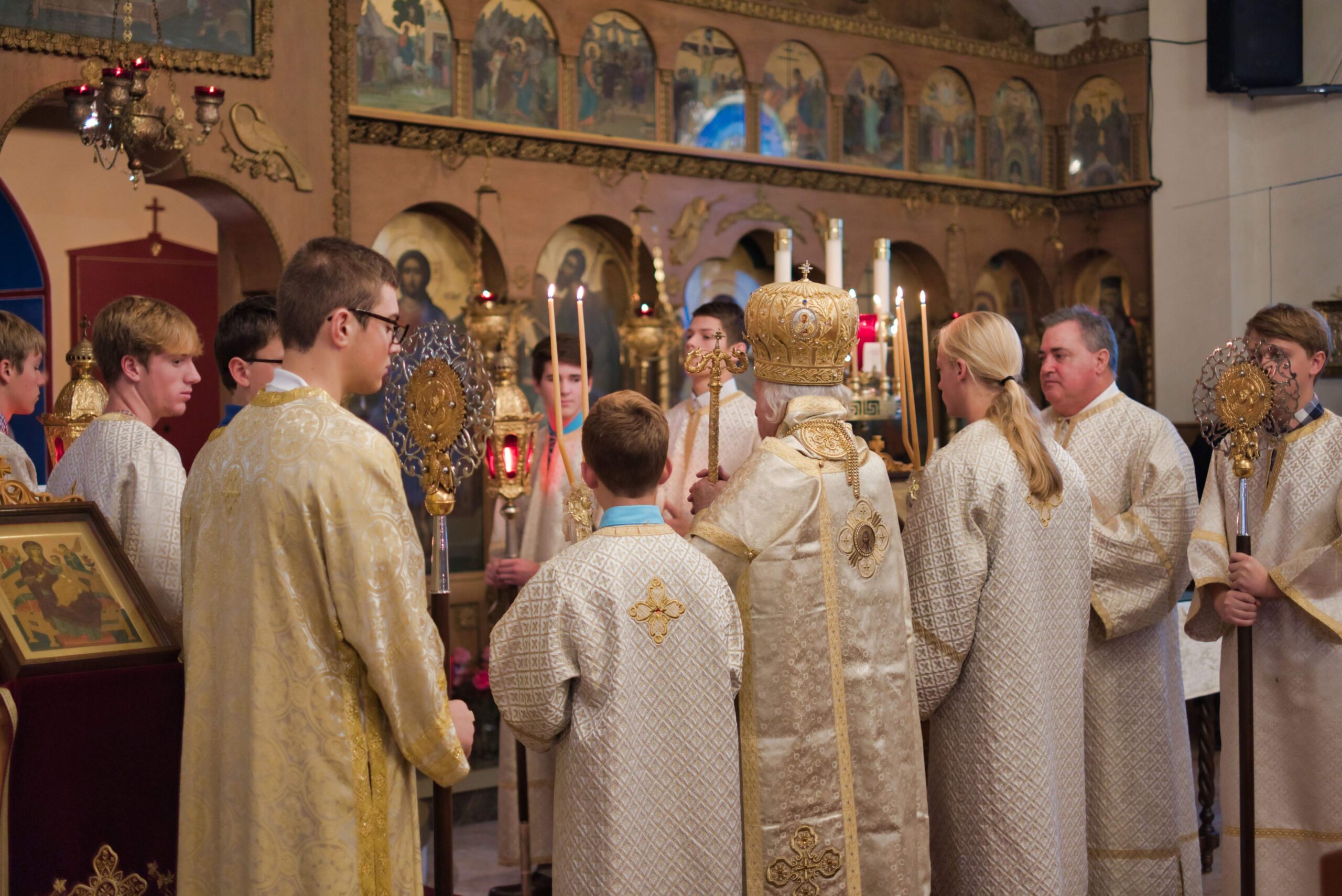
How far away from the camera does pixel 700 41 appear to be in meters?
8.41

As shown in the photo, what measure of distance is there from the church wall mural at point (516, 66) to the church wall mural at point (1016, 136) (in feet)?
12.0

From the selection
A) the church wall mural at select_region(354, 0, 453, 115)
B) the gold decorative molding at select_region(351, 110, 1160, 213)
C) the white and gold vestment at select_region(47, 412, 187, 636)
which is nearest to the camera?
the white and gold vestment at select_region(47, 412, 187, 636)

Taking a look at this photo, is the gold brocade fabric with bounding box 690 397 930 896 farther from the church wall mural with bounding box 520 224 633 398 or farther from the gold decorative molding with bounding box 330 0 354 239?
the church wall mural with bounding box 520 224 633 398

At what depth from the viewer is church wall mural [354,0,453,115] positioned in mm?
7125

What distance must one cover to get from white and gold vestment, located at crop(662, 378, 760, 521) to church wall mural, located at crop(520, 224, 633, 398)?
289 centimetres

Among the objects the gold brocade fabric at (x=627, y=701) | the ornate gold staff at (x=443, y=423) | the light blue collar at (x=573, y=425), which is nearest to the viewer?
the ornate gold staff at (x=443, y=423)

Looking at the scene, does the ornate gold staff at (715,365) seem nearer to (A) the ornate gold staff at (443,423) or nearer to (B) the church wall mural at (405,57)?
(A) the ornate gold staff at (443,423)

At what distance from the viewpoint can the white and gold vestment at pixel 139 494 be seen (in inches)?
119

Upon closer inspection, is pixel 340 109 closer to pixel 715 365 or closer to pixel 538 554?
pixel 538 554

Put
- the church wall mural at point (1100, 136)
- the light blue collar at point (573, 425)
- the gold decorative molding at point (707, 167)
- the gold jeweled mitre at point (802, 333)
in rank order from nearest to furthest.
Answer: the gold jeweled mitre at point (802, 333)
the light blue collar at point (573, 425)
the gold decorative molding at point (707, 167)
the church wall mural at point (1100, 136)

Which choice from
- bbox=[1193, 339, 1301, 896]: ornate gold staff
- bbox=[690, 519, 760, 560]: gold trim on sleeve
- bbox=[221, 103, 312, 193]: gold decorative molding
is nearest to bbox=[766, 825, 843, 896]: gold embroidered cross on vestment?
bbox=[690, 519, 760, 560]: gold trim on sleeve

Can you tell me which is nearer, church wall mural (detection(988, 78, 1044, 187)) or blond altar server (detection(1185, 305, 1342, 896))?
blond altar server (detection(1185, 305, 1342, 896))

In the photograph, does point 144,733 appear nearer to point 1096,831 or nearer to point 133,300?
point 133,300

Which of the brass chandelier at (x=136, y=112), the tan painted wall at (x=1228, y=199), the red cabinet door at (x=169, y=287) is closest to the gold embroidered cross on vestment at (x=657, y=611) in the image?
the brass chandelier at (x=136, y=112)
